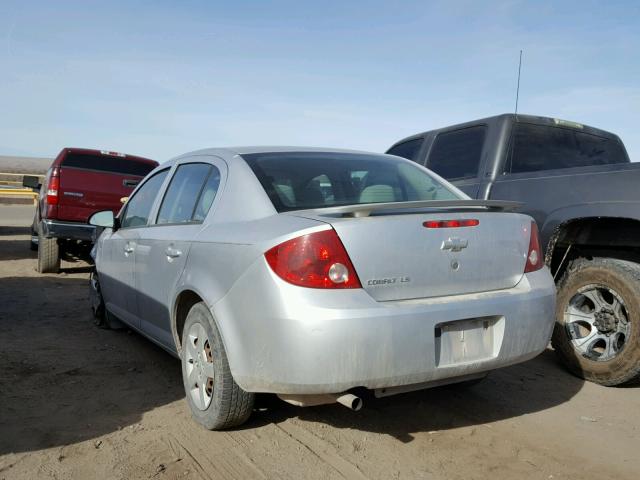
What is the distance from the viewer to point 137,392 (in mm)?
3949

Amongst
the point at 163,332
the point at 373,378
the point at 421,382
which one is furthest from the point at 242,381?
the point at 163,332

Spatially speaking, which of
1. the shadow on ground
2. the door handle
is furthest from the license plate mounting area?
the shadow on ground

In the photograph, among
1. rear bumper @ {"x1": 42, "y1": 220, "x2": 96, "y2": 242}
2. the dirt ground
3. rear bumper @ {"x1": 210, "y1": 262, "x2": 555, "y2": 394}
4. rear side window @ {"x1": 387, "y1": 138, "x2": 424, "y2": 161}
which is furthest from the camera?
rear bumper @ {"x1": 42, "y1": 220, "x2": 96, "y2": 242}

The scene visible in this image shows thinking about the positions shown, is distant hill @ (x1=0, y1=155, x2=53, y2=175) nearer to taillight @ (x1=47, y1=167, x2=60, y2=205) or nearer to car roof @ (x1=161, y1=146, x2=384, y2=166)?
taillight @ (x1=47, y1=167, x2=60, y2=205)

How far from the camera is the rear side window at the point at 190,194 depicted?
11.9 ft

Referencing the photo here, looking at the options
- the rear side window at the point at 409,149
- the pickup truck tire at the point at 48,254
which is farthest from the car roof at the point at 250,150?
the pickup truck tire at the point at 48,254

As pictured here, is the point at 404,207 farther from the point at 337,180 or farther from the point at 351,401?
the point at 351,401

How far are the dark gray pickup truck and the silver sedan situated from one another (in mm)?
957

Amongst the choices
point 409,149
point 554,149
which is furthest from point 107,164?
point 554,149

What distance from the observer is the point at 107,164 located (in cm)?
918

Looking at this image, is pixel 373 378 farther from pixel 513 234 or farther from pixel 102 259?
pixel 102 259

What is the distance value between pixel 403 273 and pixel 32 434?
218 cm

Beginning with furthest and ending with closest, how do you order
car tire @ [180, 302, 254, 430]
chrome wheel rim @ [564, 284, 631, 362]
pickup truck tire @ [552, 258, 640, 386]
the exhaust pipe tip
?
1. chrome wheel rim @ [564, 284, 631, 362]
2. pickup truck tire @ [552, 258, 640, 386]
3. car tire @ [180, 302, 254, 430]
4. the exhaust pipe tip

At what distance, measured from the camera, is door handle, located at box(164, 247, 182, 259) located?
361 cm
